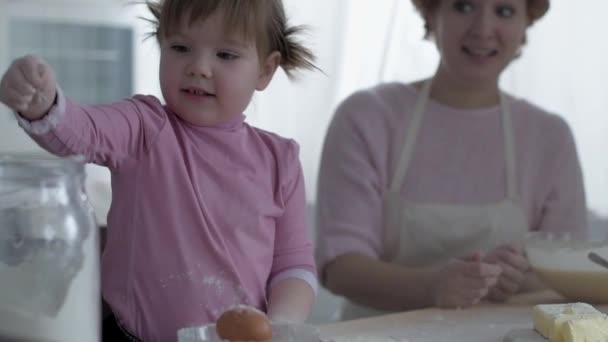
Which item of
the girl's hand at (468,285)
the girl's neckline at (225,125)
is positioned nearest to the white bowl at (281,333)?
the girl's neckline at (225,125)

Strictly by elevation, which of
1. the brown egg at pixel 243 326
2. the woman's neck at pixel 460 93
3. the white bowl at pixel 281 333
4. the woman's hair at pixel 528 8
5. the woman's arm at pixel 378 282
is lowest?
the woman's arm at pixel 378 282

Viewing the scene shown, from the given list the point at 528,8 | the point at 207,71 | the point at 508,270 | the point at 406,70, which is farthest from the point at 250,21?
the point at 406,70

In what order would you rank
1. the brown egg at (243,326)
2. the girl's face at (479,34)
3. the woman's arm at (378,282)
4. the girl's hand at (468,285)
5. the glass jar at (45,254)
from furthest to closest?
the girl's face at (479,34)
the woman's arm at (378,282)
the girl's hand at (468,285)
the brown egg at (243,326)
the glass jar at (45,254)

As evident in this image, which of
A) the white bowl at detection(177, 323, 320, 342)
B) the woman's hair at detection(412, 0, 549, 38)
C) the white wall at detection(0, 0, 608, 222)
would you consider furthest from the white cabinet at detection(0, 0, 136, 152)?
the white bowl at detection(177, 323, 320, 342)

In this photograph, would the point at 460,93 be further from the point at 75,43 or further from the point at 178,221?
the point at 75,43

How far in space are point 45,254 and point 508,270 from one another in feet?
2.64

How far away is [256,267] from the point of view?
3.21 ft

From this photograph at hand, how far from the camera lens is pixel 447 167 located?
5.15 ft

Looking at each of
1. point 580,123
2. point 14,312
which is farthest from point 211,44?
point 580,123

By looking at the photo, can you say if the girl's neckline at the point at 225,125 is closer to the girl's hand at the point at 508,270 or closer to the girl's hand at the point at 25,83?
the girl's hand at the point at 25,83

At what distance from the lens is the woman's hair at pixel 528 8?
62.6 inches

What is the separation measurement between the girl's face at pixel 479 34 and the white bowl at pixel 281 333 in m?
0.84

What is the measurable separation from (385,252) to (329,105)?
0.63 metres

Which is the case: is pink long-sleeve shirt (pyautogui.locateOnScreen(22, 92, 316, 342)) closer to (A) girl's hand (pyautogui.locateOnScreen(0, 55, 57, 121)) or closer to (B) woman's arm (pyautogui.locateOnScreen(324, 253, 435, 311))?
(A) girl's hand (pyautogui.locateOnScreen(0, 55, 57, 121))
